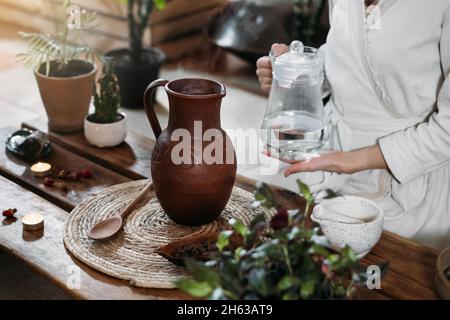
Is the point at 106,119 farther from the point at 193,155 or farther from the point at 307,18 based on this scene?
the point at 307,18

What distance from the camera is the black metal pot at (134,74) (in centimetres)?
308

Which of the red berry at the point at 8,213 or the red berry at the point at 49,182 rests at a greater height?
the red berry at the point at 8,213

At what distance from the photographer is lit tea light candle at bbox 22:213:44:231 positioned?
4.34 ft

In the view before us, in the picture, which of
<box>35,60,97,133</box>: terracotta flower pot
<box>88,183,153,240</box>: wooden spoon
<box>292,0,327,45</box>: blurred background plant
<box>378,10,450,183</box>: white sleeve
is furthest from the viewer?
<box>292,0,327,45</box>: blurred background plant

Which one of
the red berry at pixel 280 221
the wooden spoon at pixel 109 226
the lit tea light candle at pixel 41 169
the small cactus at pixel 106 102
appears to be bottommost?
the lit tea light candle at pixel 41 169

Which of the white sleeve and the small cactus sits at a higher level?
the white sleeve

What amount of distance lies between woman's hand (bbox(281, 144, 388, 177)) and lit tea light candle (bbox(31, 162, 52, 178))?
0.61 meters

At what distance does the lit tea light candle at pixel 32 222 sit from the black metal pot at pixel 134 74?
1808 mm

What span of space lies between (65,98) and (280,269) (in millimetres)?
1057

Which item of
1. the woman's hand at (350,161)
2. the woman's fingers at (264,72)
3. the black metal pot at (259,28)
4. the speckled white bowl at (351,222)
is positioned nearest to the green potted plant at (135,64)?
the black metal pot at (259,28)

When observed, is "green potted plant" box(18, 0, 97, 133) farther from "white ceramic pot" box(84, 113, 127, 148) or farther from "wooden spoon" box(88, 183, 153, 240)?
"wooden spoon" box(88, 183, 153, 240)

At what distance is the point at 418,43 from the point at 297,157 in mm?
391

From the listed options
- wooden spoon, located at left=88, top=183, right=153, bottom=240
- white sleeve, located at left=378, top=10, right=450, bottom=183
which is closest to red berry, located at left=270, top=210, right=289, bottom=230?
wooden spoon, located at left=88, top=183, right=153, bottom=240

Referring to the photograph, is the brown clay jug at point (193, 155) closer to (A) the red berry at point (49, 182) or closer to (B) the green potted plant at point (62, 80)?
(A) the red berry at point (49, 182)
